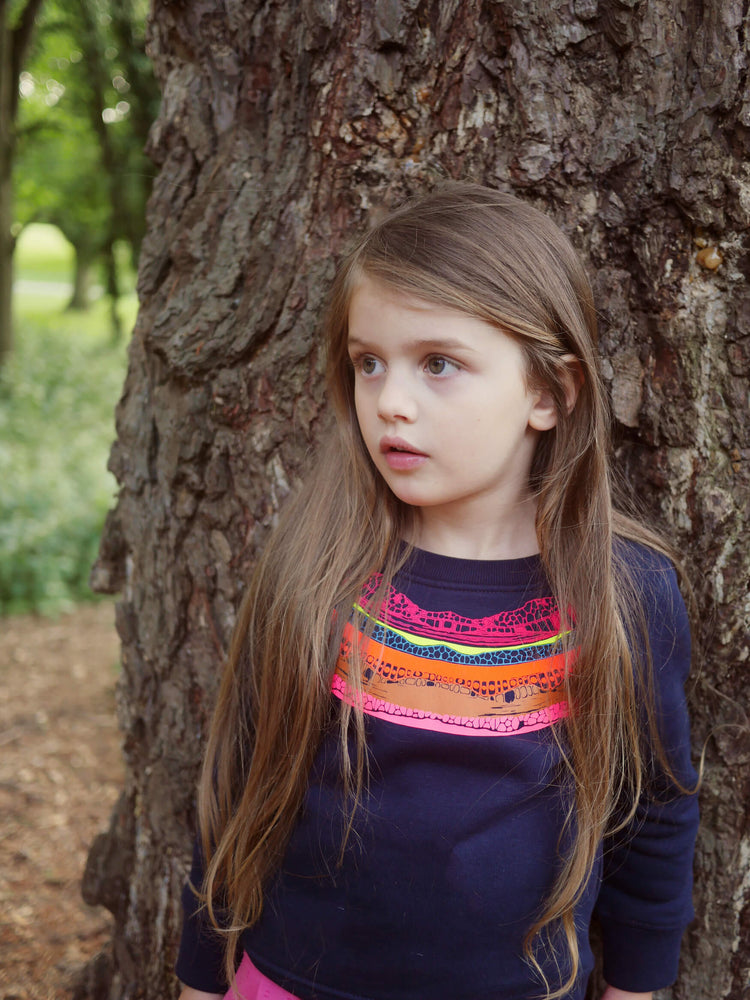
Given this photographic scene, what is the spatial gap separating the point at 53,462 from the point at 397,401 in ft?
24.2

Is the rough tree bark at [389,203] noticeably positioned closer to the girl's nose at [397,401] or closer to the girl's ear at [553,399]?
the girl's ear at [553,399]

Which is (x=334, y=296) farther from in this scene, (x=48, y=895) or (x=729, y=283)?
(x=48, y=895)

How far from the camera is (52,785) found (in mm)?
3861

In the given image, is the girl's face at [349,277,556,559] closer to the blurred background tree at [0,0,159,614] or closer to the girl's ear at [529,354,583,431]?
the girl's ear at [529,354,583,431]

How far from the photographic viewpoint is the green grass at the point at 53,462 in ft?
19.3

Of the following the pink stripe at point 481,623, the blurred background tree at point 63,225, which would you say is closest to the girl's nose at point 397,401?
the pink stripe at point 481,623

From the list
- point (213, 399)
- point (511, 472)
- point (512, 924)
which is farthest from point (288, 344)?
point (512, 924)

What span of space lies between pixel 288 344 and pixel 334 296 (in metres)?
0.23

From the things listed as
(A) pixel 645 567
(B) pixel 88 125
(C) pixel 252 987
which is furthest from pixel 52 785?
(B) pixel 88 125

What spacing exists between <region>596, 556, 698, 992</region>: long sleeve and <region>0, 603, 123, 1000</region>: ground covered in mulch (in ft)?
5.97

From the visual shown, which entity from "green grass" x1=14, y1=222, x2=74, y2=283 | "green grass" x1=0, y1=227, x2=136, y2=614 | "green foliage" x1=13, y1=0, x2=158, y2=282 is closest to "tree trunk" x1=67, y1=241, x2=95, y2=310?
"green foliage" x1=13, y1=0, x2=158, y2=282

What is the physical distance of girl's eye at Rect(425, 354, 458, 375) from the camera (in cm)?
140

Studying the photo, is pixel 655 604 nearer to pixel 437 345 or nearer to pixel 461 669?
pixel 461 669

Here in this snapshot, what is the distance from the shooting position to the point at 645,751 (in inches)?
62.5
